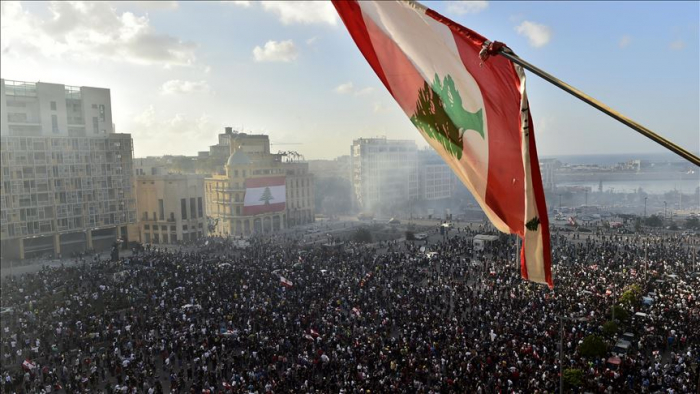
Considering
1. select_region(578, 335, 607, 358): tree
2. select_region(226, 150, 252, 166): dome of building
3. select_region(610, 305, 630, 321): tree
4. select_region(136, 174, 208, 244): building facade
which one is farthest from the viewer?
select_region(226, 150, 252, 166): dome of building

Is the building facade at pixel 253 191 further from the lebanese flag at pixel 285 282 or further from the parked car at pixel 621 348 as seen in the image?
the parked car at pixel 621 348

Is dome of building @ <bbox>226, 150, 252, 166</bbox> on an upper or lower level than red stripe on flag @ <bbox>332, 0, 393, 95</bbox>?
upper

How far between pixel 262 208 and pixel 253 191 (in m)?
2.38

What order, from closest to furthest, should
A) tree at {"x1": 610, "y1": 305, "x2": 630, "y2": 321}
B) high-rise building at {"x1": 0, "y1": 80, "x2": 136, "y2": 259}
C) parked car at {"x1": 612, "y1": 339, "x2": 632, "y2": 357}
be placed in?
parked car at {"x1": 612, "y1": 339, "x2": 632, "y2": 357}
tree at {"x1": 610, "y1": 305, "x2": 630, "y2": 321}
high-rise building at {"x1": 0, "y1": 80, "x2": 136, "y2": 259}

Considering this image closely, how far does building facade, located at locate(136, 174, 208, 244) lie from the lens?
5481cm

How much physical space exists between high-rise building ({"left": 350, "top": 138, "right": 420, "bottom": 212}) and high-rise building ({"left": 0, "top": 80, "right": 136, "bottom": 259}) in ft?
142

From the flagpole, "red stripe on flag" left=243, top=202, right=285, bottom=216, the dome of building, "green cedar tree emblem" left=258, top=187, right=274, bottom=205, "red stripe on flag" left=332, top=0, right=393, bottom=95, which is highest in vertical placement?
the dome of building

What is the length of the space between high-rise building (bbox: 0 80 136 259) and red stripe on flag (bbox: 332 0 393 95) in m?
46.8

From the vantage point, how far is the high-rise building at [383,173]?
88188 millimetres

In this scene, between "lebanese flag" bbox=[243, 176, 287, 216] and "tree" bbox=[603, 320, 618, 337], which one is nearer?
"tree" bbox=[603, 320, 618, 337]

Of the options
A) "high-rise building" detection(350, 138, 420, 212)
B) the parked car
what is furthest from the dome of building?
the parked car

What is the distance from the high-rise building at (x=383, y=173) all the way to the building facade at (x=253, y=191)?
57.8ft

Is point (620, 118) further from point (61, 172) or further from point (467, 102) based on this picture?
point (61, 172)

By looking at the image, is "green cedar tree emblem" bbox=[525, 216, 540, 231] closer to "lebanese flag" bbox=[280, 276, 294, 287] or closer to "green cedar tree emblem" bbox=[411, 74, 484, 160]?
"green cedar tree emblem" bbox=[411, 74, 484, 160]
